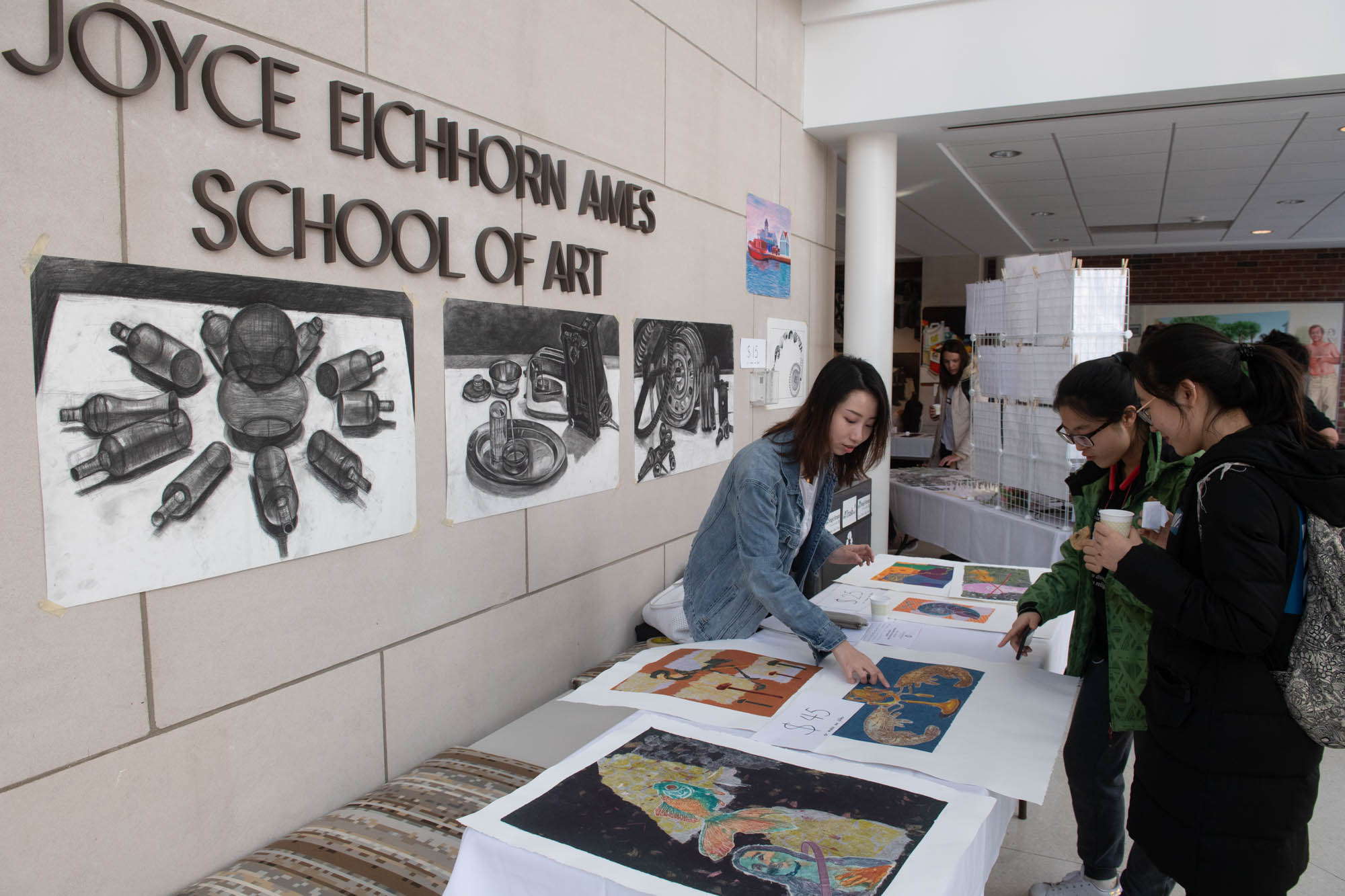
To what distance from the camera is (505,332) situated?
2.33m

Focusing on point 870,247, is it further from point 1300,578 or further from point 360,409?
point 1300,578

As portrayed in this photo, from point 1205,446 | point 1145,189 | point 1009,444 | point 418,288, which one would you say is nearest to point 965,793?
point 1205,446

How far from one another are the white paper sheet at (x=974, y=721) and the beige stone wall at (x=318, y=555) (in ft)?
3.42

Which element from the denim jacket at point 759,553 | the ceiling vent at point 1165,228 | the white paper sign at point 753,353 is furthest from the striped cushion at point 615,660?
the ceiling vent at point 1165,228

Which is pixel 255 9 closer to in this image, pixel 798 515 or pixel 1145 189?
pixel 798 515

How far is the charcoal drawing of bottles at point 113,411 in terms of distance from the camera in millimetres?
1428

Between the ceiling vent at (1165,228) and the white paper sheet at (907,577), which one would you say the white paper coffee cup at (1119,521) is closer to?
the white paper sheet at (907,577)

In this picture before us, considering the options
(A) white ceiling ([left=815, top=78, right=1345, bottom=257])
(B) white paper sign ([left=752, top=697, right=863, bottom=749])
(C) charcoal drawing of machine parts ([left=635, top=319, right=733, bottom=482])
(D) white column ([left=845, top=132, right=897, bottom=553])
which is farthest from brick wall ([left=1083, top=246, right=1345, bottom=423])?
(B) white paper sign ([left=752, top=697, right=863, bottom=749])

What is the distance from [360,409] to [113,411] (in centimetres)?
52

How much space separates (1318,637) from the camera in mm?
1320

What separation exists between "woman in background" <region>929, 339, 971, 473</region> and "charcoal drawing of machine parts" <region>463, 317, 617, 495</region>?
3.74 metres

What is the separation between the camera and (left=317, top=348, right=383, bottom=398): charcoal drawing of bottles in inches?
71.8

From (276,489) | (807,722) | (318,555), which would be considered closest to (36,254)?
(276,489)

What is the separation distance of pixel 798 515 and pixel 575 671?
43.2 inches
